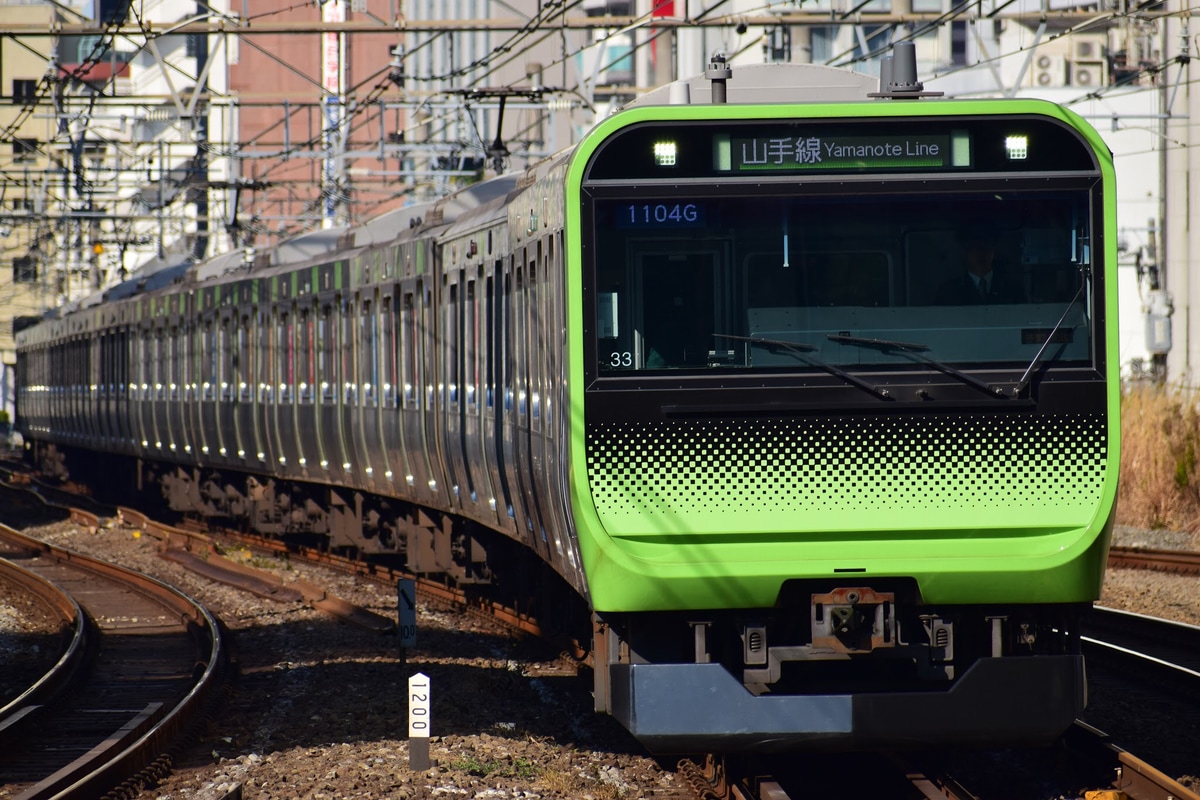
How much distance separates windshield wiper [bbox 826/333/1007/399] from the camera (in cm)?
687

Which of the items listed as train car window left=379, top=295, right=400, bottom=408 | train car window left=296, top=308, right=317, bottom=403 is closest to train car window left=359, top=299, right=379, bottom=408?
train car window left=379, top=295, right=400, bottom=408

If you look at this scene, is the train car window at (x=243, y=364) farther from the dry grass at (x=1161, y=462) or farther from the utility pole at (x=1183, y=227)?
the utility pole at (x=1183, y=227)

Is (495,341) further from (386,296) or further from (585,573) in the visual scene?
(386,296)

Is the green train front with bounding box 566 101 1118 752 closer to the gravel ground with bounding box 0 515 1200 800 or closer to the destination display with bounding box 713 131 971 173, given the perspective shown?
the destination display with bounding box 713 131 971 173

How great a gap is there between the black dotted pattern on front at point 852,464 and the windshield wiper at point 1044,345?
13 centimetres

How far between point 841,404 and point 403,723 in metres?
3.59

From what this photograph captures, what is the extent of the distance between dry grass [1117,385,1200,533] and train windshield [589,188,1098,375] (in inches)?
517

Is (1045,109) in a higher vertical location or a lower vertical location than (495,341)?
higher

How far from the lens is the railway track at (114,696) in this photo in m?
8.67

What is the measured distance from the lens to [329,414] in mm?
16922

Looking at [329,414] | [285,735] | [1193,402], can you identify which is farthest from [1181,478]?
[285,735]

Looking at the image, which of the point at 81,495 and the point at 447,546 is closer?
the point at 447,546

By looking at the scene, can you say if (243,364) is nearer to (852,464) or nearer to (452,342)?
(452,342)

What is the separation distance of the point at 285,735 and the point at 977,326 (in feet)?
14.2
